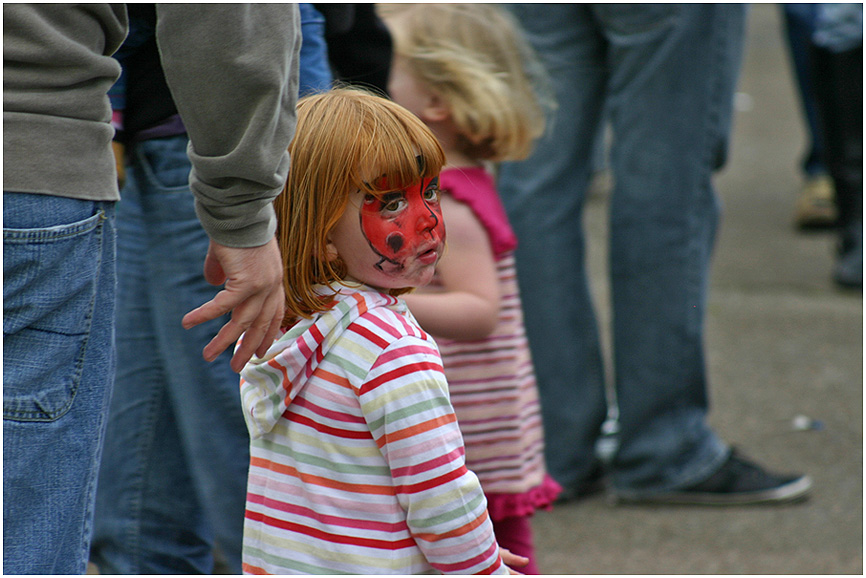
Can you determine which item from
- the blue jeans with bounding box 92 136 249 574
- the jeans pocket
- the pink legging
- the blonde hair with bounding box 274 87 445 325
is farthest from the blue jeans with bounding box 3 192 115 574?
the pink legging

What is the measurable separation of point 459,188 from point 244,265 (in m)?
0.83

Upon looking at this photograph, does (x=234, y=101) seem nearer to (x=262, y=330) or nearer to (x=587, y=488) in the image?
(x=262, y=330)

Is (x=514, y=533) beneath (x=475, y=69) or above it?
beneath

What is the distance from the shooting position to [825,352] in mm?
4375

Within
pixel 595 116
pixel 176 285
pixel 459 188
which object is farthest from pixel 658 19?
pixel 176 285

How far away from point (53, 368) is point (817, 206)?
18.4ft

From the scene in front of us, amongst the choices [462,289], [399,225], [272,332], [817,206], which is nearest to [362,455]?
[272,332]

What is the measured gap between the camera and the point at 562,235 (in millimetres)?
3078

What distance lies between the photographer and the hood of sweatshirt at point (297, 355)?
1429 mm

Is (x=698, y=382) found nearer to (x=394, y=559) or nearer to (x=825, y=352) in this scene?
(x=825, y=352)

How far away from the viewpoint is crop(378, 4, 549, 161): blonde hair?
221cm

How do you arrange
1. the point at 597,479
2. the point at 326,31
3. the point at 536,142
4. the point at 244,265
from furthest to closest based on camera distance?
the point at 597,479
the point at 536,142
the point at 326,31
the point at 244,265

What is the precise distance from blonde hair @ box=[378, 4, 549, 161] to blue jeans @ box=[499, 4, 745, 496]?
624mm

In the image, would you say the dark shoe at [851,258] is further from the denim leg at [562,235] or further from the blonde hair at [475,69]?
the blonde hair at [475,69]
